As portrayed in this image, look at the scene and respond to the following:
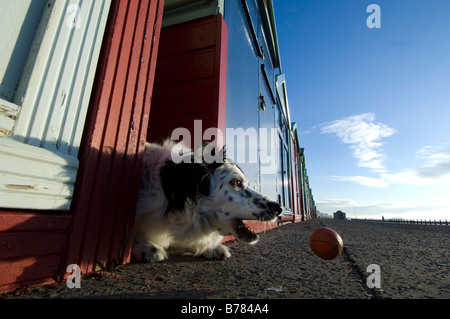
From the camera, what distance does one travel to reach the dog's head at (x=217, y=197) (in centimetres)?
196

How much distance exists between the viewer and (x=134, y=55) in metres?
1.67

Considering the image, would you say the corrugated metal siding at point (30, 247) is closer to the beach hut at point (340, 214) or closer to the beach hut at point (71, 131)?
Result: the beach hut at point (71, 131)

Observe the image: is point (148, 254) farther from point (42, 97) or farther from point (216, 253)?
point (42, 97)

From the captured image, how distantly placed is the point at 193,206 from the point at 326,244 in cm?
105

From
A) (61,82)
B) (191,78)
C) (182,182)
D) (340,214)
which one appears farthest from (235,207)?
(340,214)

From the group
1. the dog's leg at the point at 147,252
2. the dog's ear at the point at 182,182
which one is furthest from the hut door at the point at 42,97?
the dog's ear at the point at 182,182

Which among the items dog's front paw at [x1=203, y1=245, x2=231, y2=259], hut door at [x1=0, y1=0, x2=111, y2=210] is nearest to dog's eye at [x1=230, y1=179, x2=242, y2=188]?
dog's front paw at [x1=203, y1=245, x2=231, y2=259]

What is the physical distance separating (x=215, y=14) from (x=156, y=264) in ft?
10.8

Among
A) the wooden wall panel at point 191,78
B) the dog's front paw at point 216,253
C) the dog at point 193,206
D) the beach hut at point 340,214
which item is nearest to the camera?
the dog at point 193,206

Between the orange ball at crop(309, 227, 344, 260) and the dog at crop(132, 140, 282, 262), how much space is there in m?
0.41

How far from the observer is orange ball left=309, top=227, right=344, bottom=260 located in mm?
1605

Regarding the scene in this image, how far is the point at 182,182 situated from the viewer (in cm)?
196

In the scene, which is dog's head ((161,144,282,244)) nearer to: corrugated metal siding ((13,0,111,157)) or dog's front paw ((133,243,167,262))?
dog's front paw ((133,243,167,262))

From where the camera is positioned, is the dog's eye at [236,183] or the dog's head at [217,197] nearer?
the dog's head at [217,197]
